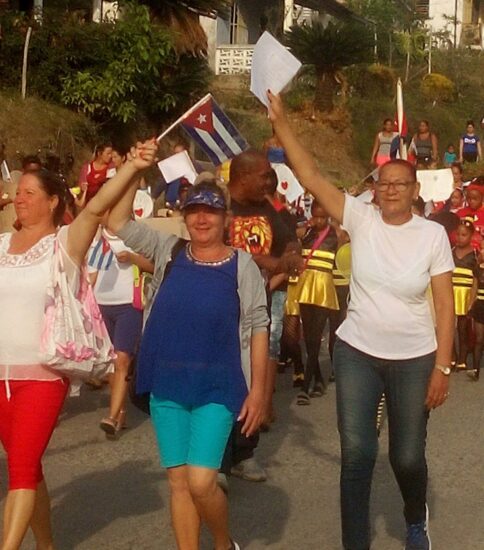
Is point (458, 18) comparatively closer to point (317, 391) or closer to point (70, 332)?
point (317, 391)

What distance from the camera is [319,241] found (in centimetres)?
1150

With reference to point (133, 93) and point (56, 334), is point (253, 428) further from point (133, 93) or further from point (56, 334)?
point (133, 93)

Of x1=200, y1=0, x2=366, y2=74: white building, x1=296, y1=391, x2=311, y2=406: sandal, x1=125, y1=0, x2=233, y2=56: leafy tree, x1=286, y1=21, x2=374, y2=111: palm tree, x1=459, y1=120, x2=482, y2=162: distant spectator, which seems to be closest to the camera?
x1=296, y1=391, x2=311, y2=406: sandal

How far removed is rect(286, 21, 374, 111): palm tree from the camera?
32.7 metres

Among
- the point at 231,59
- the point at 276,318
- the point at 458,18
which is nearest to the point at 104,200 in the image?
the point at 276,318

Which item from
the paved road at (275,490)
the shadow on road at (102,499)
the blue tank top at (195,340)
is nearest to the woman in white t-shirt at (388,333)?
the blue tank top at (195,340)

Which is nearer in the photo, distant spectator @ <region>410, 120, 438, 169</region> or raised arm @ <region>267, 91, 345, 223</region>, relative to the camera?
raised arm @ <region>267, 91, 345, 223</region>

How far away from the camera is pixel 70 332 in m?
5.56

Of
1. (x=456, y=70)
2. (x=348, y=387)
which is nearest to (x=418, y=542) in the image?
(x=348, y=387)

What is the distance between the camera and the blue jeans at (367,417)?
5.90 meters

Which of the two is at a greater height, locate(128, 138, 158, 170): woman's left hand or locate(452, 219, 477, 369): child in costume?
locate(128, 138, 158, 170): woman's left hand

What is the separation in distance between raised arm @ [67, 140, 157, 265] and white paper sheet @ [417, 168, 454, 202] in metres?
11.5

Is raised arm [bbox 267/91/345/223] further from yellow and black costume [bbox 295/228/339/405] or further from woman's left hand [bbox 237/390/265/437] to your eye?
yellow and black costume [bbox 295/228/339/405]

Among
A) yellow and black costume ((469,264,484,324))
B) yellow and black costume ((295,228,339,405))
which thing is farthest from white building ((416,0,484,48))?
yellow and black costume ((295,228,339,405))
